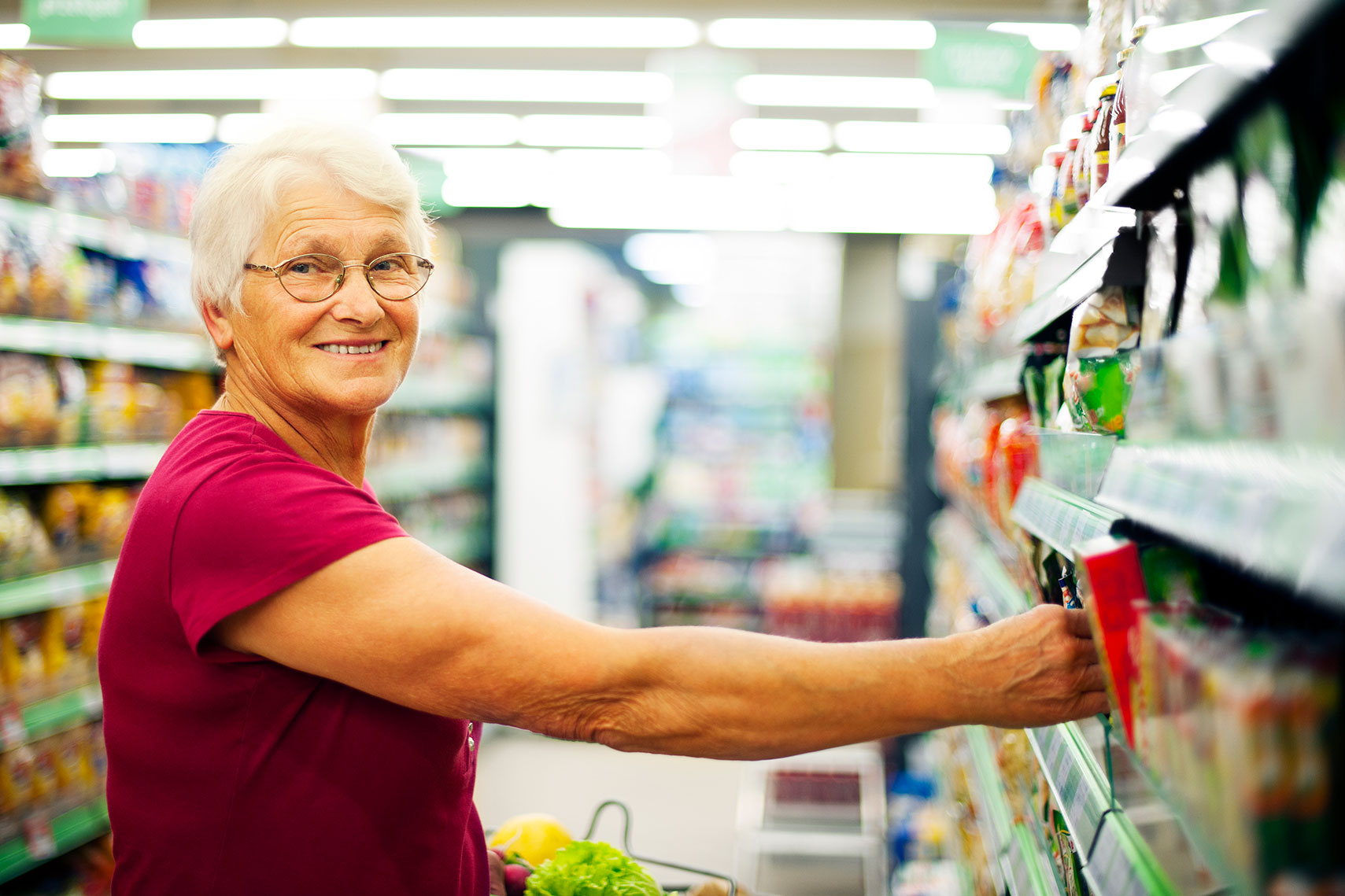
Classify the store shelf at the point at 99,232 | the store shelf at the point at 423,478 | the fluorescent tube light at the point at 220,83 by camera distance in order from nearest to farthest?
the store shelf at the point at 99,232 < the store shelf at the point at 423,478 < the fluorescent tube light at the point at 220,83

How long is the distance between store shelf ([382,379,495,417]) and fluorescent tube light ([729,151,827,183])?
11.0 ft

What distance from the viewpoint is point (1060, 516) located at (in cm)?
115

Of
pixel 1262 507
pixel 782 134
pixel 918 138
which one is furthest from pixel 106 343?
pixel 918 138

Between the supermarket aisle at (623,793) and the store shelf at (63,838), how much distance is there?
5.19ft

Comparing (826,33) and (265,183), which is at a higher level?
(826,33)

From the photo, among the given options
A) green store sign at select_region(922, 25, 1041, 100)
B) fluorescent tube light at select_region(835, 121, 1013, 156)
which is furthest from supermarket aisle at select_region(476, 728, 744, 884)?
fluorescent tube light at select_region(835, 121, 1013, 156)

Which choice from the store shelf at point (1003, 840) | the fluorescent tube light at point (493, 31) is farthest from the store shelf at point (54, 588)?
the fluorescent tube light at point (493, 31)

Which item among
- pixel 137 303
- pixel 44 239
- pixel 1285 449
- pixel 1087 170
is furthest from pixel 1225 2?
pixel 137 303

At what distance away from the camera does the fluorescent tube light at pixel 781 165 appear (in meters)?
8.66

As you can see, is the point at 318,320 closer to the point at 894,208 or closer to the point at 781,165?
the point at 894,208

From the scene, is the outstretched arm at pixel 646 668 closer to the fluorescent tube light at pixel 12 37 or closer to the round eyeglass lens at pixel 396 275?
the round eyeglass lens at pixel 396 275

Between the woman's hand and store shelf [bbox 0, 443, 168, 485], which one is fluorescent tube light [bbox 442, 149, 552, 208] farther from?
the woman's hand

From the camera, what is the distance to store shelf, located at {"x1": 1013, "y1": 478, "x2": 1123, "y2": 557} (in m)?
0.96

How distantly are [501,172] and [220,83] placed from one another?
2.79 metres
